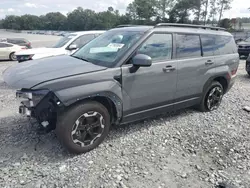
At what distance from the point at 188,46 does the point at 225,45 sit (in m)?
1.25

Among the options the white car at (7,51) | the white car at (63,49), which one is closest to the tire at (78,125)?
the white car at (63,49)

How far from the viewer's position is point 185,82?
414 centimetres

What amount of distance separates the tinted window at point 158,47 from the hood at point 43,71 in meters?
0.81

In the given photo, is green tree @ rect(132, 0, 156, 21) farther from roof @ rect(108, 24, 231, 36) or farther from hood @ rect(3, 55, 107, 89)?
hood @ rect(3, 55, 107, 89)

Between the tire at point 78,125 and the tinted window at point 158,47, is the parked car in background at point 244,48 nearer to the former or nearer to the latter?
the tinted window at point 158,47

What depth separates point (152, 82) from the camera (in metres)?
3.66

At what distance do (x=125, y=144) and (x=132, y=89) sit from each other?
872mm

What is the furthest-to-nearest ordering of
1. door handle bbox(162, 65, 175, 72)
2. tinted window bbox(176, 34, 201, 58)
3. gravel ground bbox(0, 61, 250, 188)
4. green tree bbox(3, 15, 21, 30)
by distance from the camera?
green tree bbox(3, 15, 21, 30)
tinted window bbox(176, 34, 201, 58)
door handle bbox(162, 65, 175, 72)
gravel ground bbox(0, 61, 250, 188)

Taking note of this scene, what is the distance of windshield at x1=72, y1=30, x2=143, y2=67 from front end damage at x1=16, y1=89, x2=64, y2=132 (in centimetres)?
93

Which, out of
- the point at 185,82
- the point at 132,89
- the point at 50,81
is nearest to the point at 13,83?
the point at 50,81

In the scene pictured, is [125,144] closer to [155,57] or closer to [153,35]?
[155,57]

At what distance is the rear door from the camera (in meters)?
4.03

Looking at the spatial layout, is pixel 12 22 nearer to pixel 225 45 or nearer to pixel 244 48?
pixel 244 48

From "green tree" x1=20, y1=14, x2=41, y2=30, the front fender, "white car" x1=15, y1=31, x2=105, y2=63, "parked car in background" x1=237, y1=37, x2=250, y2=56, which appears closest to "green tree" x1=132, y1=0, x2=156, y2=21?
"green tree" x1=20, y1=14, x2=41, y2=30
